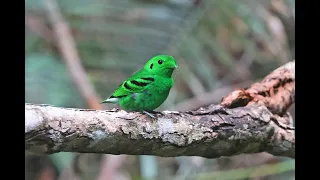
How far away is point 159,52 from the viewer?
1.60 metres

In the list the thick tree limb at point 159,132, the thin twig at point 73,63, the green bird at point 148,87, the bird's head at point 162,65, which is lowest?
the thick tree limb at point 159,132

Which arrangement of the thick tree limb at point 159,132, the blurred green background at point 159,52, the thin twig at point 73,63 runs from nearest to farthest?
the thick tree limb at point 159,132
the thin twig at point 73,63
the blurred green background at point 159,52

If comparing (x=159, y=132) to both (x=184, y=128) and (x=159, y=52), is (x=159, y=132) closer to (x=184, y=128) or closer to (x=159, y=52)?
(x=184, y=128)

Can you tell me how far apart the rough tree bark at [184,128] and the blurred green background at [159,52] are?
35 cm

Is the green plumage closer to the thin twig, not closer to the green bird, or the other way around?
the green bird

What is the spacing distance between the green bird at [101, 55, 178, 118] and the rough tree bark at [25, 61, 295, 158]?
23 mm

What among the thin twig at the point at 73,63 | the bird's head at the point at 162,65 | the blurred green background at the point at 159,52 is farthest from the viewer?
the blurred green background at the point at 159,52

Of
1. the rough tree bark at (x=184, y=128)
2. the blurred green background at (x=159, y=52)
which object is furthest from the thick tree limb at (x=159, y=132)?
the blurred green background at (x=159, y=52)

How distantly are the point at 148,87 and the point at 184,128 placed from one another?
0.12 m

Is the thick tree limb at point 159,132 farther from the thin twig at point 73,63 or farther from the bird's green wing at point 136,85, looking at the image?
the thin twig at point 73,63

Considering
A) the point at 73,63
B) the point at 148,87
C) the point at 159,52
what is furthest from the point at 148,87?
the point at 73,63

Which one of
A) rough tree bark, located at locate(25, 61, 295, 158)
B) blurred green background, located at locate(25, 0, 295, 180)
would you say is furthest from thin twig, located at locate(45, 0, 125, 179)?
rough tree bark, located at locate(25, 61, 295, 158)

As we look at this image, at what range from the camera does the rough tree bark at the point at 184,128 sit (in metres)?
0.73
